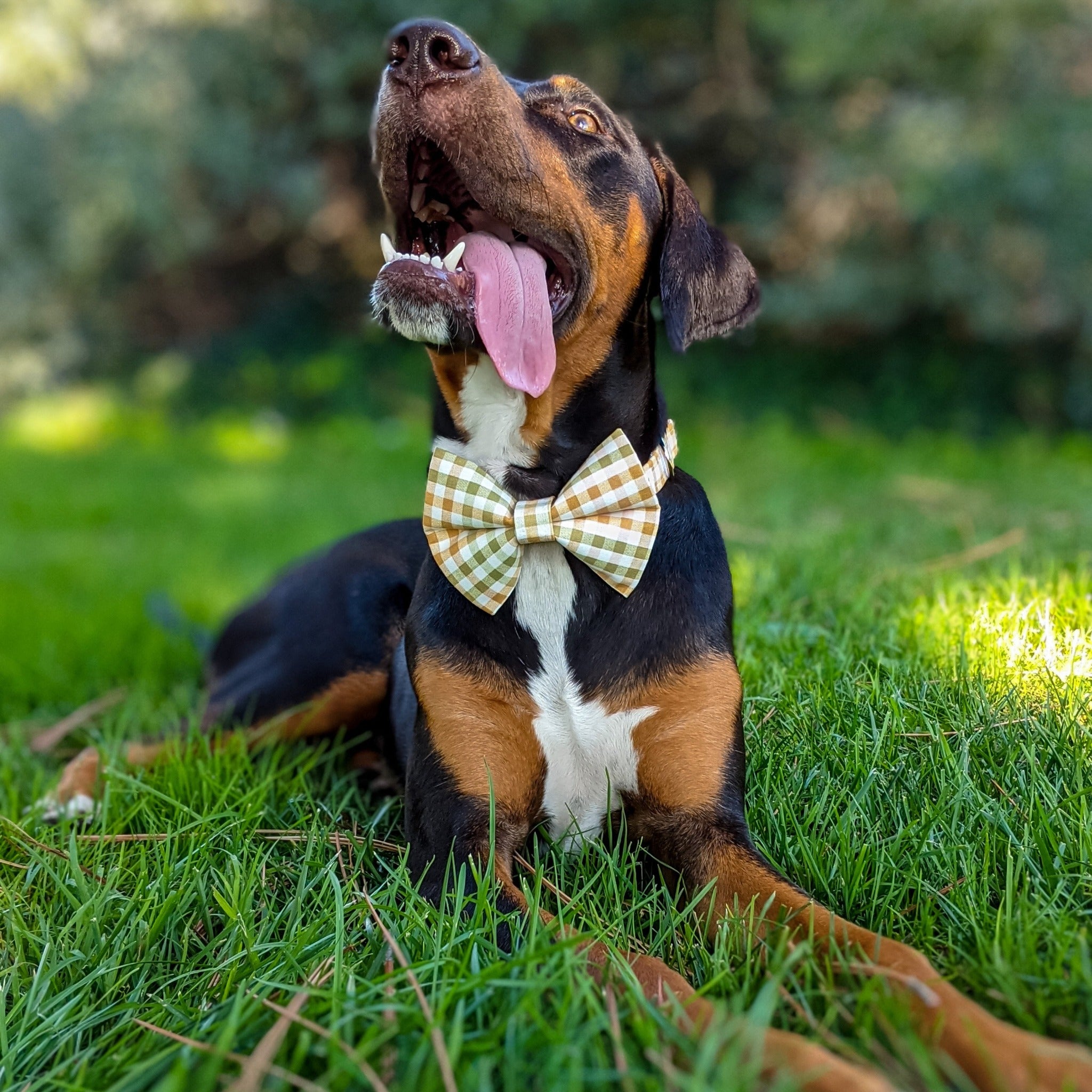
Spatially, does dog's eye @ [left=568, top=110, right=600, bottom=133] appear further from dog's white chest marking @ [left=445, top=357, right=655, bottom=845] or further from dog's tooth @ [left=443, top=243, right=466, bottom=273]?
dog's white chest marking @ [left=445, top=357, right=655, bottom=845]

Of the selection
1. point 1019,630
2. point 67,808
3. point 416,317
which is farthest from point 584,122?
point 67,808

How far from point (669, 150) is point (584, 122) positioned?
11.9m

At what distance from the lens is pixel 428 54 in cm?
243

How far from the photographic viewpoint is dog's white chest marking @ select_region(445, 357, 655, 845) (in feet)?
8.19

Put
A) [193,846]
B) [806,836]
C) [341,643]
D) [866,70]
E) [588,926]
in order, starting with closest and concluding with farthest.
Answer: [588,926], [806,836], [193,846], [341,643], [866,70]

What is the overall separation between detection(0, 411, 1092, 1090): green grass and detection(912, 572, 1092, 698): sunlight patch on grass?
0.01 m

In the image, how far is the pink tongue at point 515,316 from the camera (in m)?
2.51

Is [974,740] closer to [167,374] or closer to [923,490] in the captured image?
[923,490]

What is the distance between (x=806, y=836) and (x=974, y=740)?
20.7 inches

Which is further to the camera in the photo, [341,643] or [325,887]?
[341,643]

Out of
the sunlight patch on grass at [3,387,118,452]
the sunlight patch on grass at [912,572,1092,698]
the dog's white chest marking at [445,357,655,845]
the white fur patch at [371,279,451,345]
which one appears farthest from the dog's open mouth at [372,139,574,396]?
the sunlight patch on grass at [3,387,118,452]

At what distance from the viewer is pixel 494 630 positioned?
101 inches

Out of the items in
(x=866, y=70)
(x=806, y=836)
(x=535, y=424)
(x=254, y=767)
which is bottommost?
(x=254, y=767)

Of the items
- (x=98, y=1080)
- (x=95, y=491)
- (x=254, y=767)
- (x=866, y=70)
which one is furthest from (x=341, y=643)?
(x=866, y=70)
